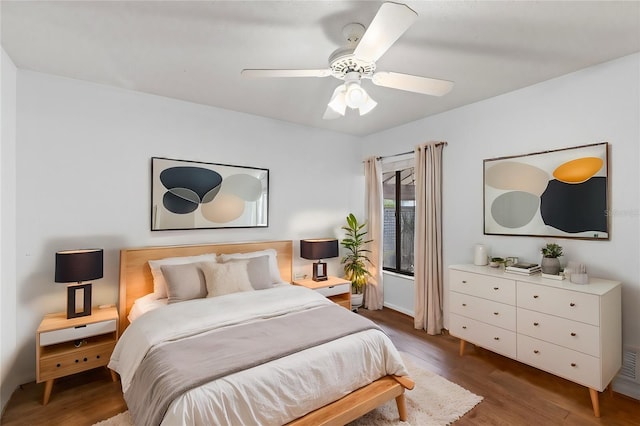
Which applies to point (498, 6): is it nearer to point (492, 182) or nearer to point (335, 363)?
point (492, 182)

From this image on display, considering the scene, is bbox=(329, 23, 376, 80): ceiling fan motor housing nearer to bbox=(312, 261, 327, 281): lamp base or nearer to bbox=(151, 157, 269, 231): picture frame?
bbox=(151, 157, 269, 231): picture frame

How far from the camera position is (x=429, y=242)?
3.63 meters

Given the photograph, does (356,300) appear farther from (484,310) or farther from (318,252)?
(484,310)

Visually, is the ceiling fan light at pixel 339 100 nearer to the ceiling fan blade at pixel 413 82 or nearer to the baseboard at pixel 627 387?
the ceiling fan blade at pixel 413 82

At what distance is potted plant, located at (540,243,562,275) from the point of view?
100 inches

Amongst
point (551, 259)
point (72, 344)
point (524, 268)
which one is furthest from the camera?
point (524, 268)

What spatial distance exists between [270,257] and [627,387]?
3.32 metres

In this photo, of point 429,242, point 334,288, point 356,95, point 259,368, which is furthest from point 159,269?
point 429,242

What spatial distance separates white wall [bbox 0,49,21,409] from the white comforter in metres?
0.80

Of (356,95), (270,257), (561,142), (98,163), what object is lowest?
(270,257)

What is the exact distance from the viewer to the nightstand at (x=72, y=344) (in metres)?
2.22

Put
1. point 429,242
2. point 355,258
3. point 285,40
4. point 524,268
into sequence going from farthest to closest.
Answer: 1. point 355,258
2. point 429,242
3. point 524,268
4. point 285,40

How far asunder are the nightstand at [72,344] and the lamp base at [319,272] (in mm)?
2134

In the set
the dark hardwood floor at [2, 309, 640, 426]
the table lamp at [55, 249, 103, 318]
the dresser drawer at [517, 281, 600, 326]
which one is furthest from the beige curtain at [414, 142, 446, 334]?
the table lamp at [55, 249, 103, 318]
